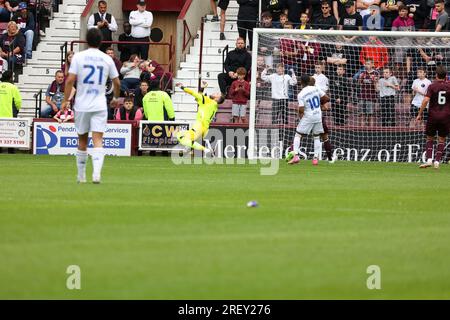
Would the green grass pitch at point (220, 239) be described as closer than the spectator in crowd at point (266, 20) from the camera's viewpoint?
Yes

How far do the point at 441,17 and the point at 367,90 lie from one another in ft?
9.89

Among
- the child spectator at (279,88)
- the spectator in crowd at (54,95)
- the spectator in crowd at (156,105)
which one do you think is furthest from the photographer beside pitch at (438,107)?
the spectator in crowd at (54,95)

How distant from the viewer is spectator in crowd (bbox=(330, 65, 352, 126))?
97.3 feet

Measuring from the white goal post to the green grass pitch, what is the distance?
33.4 feet

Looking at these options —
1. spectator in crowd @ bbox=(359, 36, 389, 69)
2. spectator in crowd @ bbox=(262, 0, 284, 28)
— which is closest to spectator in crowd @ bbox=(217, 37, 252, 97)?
spectator in crowd @ bbox=(262, 0, 284, 28)

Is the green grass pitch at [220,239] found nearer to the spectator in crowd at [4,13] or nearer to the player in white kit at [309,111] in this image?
the player in white kit at [309,111]

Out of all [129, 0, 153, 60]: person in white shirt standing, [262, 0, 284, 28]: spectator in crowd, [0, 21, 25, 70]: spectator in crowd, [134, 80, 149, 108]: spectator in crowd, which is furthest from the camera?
[0, 21, 25, 70]: spectator in crowd

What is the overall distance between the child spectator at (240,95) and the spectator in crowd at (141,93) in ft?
8.05

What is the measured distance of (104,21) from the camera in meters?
33.7

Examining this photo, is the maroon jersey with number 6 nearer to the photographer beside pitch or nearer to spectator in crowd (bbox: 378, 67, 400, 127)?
the photographer beside pitch

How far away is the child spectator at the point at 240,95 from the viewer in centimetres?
3048

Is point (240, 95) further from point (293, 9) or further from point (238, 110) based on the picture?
point (293, 9)

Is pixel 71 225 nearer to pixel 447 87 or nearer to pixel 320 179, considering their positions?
pixel 320 179

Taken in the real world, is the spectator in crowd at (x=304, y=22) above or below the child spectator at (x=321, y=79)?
above
